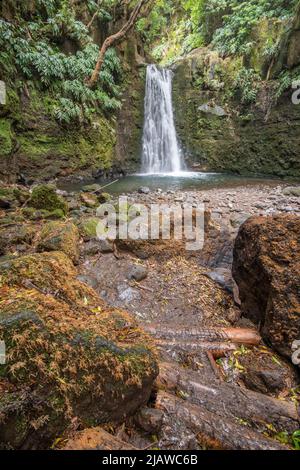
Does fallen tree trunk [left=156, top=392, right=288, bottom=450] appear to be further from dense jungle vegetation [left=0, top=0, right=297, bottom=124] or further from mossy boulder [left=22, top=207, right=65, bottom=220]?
dense jungle vegetation [left=0, top=0, right=297, bottom=124]

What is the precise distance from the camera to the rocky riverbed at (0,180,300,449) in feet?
3.22

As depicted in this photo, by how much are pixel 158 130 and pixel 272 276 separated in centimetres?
1128

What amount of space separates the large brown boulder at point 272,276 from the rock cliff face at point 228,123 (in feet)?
27.5

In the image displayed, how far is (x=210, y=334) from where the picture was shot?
2324 mm

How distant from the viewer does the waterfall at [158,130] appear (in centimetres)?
1200

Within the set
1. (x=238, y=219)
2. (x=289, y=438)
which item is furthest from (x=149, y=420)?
(x=238, y=219)

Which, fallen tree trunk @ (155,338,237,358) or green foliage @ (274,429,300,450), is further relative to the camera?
fallen tree trunk @ (155,338,237,358)

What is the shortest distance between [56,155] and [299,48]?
365 inches

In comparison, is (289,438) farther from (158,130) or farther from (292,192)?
(158,130)

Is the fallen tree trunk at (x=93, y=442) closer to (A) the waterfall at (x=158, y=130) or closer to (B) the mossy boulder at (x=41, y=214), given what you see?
(B) the mossy boulder at (x=41, y=214)

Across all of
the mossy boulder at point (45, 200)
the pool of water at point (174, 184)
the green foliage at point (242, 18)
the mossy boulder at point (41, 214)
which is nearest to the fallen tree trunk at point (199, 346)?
the mossy boulder at point (41, 214)

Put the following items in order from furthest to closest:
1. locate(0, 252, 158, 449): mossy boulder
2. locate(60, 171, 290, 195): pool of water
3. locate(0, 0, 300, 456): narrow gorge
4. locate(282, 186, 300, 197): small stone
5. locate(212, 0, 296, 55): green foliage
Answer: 1. locate(212, 0, 296, 55): green foliage
2. locate(60, 171, 290, 195): pool of water
3. locate(282, 186, 300, 197): small stone
4. locate(0, 0, 300, 456): narrow gorge
5. locate(0, 252, 158, 449): mossy boulder

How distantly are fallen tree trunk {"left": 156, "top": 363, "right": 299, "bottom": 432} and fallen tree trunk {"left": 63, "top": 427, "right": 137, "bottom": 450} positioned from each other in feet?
1.67

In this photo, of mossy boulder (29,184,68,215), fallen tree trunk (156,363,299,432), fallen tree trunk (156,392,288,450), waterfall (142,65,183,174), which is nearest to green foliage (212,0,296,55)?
waterfall (142,65,183,174)
